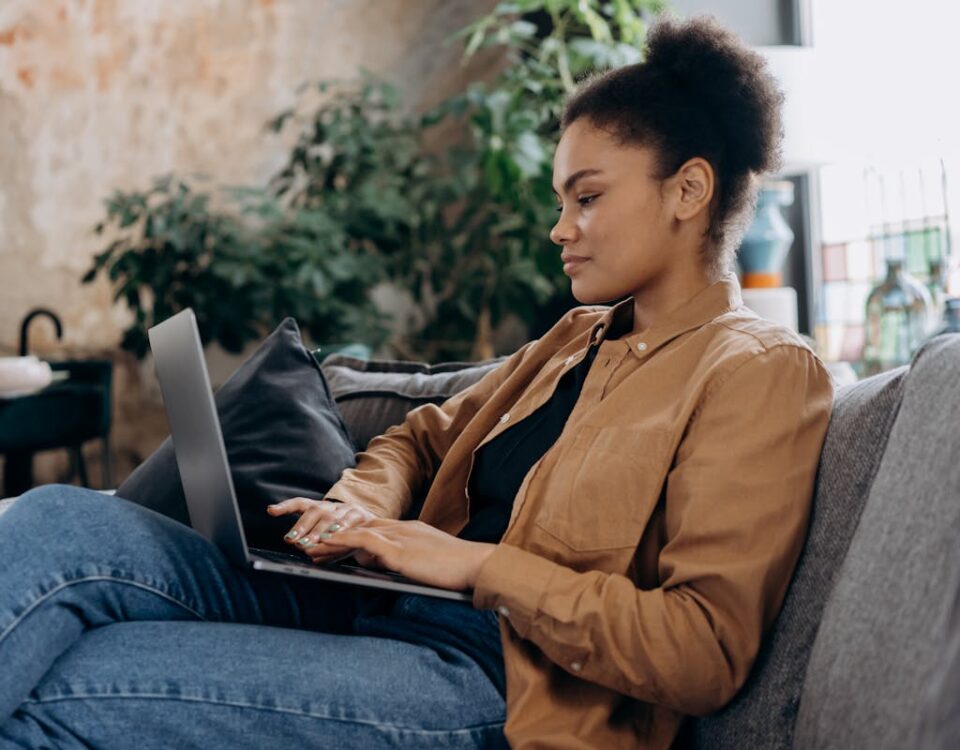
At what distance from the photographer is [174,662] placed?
41.2 inches

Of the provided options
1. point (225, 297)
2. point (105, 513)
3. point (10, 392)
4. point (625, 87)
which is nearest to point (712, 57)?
point (625, 87)

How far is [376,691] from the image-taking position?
1034 mm

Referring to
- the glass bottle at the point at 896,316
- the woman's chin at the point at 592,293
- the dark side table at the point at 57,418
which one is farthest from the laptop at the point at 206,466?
the dark side table at the point at 57,418

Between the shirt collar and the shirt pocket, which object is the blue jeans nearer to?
the shirt pocket

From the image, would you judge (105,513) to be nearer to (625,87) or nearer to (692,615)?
(692,615)

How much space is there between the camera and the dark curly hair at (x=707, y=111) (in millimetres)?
1250

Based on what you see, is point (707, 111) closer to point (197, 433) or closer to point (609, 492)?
point (609, 492)

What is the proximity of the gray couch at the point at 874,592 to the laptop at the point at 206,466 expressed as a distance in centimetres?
31

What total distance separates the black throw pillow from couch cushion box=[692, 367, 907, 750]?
71 centimetres

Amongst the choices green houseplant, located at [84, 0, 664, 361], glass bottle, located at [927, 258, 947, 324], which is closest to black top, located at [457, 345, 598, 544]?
glass bottle, located at [927, 258, 947, 324]

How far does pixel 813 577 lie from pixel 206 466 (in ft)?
2.13

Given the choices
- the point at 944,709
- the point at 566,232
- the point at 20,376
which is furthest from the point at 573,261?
the point at 20,376

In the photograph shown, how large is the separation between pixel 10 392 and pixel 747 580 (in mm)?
2790

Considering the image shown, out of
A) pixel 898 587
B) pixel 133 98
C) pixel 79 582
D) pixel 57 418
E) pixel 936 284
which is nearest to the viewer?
pixel 898 587
